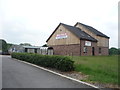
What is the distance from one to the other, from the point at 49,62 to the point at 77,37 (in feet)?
56.9

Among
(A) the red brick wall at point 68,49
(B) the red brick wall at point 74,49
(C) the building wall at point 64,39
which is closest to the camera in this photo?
(B) the red brick wall at point 74,49

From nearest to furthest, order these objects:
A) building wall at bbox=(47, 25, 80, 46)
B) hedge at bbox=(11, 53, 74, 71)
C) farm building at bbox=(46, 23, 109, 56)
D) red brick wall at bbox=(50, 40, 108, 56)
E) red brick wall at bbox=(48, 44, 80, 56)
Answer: hedge at bbox=(11, 53, 74, 71) → red brick wall at bbox=(50, 40, 108, 56) → red brick wall at bbox=(48, 44, 80, 56) → farm building at bbox=(46, 23, 109, 56) → building wall at bbox=(47, 25, 80, 46)

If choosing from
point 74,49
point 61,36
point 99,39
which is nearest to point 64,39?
point 61,36

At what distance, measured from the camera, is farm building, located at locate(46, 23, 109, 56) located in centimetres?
2997

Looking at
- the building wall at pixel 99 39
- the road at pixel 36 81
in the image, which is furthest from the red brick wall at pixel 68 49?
the road at pixel 36 81

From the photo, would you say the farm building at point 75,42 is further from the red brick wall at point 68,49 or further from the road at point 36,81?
the road at point 36,81

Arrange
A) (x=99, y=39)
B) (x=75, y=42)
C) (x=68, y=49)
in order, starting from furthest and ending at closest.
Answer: (x=99, y=39) < (x=68, y=49) < (x=75, y=42)

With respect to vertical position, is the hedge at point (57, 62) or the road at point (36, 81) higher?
the hedge at point (57, 62)

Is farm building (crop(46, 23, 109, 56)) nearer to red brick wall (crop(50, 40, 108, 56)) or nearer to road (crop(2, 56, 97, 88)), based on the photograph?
red brick wall (crop(50, 40, 108, 56))

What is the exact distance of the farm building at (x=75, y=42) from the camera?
1180 inches

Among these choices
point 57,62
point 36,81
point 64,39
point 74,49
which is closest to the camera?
point 36,81

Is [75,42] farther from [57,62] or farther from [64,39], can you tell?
[57,62]

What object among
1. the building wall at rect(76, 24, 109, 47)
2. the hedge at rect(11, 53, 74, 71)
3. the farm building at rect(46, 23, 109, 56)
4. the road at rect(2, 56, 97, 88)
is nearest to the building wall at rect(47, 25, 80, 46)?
the farm building at rect(46, 23, 109, 56)

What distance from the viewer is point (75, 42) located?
98.4 feet
